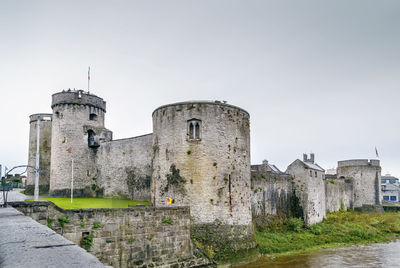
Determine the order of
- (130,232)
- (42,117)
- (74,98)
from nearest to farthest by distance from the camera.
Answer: (130,232), (74,98), (42,117)

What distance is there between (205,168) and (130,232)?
556 centimetres

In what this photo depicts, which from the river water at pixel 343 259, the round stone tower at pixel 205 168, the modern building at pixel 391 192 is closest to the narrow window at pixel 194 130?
the round stone tower at pixel 205 168

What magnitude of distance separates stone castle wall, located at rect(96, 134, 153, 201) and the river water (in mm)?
9590

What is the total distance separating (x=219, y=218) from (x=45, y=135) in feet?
75.2

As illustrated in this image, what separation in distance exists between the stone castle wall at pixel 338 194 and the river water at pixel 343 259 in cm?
942

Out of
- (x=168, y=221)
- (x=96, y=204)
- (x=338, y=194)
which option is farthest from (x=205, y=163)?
(x=338, y=194)

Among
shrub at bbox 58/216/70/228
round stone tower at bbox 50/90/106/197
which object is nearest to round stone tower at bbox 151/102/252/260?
shrub at bbox 58/216/70/228

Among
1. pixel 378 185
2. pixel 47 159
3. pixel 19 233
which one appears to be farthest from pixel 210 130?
pixel 378 185

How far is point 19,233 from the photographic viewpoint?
4465 mm

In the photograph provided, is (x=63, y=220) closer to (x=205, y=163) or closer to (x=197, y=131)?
(x=205, y=163)

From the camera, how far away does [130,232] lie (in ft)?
37.9

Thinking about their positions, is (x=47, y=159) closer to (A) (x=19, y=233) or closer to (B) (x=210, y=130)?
(B) (x=210, y=130)

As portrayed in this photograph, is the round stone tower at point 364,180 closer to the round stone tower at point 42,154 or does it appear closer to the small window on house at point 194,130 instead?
the small window on house at point 194,130

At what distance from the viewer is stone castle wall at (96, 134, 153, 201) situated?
23.2 metres
